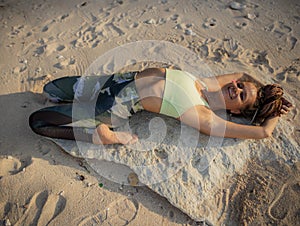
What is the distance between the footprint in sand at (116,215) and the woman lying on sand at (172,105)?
55 centimetres

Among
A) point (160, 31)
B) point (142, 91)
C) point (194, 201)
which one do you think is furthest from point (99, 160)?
point (160, 31)

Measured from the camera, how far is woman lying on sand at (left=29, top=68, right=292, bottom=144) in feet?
8.71

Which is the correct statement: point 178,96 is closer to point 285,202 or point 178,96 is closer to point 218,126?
point 218,126

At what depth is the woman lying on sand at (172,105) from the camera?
8.71 feet

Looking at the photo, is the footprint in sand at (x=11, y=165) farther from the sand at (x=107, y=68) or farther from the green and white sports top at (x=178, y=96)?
the green and white sports top at (x=178, y=96)

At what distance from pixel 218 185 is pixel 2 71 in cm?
287

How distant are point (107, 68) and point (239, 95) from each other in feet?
5.52

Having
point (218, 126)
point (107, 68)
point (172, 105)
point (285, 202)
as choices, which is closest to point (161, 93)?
point (172, 105)

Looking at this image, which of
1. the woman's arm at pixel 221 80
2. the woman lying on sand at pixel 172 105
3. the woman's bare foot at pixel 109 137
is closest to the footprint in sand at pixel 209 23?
the woman's arm at pixel 221 80

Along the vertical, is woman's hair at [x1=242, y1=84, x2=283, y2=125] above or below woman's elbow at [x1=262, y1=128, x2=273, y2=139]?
above

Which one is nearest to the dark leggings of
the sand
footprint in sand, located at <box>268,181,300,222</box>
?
the sand

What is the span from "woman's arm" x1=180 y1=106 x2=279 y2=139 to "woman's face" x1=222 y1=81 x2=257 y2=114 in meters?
0.23

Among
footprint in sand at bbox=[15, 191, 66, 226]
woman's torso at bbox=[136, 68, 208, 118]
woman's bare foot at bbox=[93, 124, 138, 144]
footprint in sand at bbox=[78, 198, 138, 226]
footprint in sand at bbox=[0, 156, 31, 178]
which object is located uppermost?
woman's torso at bbox=[136, 68, 208, 118]

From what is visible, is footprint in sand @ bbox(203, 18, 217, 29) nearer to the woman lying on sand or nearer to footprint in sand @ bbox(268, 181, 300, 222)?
the woman lying on sand
